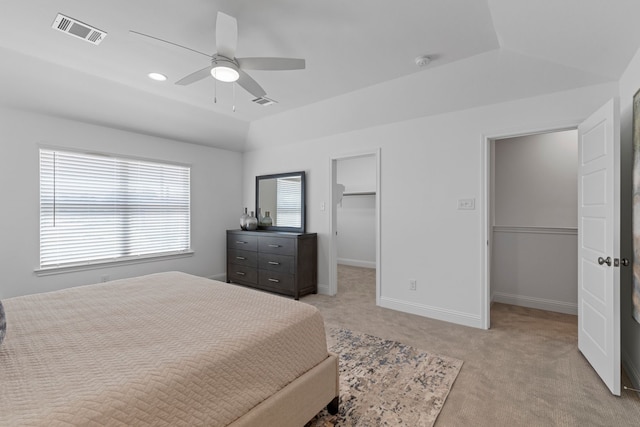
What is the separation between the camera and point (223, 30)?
6.03 feet

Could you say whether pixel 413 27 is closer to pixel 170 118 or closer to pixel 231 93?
pixel 231 93

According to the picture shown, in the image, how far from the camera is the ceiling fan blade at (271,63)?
2025 mm

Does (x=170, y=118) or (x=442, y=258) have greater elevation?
(x=170, y=118)

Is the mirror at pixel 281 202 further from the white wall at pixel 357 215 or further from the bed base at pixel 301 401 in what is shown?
the bed base at pixel 301 401

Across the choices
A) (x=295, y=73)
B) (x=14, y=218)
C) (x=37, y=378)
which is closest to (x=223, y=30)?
(x=295, y=73)

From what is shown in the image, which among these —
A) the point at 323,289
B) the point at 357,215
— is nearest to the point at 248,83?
the point at 323,289

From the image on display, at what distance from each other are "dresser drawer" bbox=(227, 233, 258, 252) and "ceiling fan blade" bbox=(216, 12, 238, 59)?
296 centimetres

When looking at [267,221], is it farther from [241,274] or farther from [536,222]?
[536,222]

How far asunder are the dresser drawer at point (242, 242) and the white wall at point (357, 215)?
2526mm

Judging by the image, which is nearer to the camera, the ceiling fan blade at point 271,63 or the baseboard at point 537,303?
the ceiling fan blade at point 271,63

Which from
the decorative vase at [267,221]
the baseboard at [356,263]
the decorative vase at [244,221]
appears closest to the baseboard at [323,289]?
the decorative vase at [267,221]

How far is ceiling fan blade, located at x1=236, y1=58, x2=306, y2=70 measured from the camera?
2025mm

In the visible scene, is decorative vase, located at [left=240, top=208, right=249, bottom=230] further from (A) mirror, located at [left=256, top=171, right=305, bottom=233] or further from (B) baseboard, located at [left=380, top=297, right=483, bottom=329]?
(B) baseboard, located at [left=380, top=297, right=483, bottom=329]

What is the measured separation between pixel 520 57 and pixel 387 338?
2.77 m
